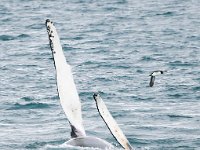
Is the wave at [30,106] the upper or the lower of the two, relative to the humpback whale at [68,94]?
upper

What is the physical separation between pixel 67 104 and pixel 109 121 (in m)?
1.01

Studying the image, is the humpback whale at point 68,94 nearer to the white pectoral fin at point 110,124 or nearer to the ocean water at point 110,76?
the ocean water at point 110,76

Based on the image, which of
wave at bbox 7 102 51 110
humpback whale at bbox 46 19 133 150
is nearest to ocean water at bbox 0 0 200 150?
wave at bbox 7 102 51 110

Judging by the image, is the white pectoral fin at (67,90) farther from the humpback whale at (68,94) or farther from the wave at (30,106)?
the wave at (30,106)

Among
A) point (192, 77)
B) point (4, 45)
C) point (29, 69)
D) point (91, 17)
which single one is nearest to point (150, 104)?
point (192, 77)

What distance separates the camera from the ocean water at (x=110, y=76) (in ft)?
65.2

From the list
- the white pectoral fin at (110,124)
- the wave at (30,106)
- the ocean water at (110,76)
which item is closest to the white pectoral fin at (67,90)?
the ocean water at (110,76)

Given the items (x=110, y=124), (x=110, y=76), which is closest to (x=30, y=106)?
(x=110, y=76)

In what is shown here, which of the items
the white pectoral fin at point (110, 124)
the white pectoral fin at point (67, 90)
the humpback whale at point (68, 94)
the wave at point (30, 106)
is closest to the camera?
the white pectoral fin at point (110, 124)

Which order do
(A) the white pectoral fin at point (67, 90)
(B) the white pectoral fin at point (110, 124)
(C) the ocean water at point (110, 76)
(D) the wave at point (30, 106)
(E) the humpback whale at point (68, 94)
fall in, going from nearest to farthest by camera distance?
1. (B) the white pectoral fin at point (110, 124)
2. (E) the humpback whale at point (68, 94)
3. (A) the white pectoral fin at point (67, 90)
4. (C) the ocean water at point (110, 76)
5. (D) the wave at point (30, 106)

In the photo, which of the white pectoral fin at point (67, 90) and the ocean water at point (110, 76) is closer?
the white pectoral fin at point (67, 90)

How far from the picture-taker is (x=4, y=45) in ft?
125

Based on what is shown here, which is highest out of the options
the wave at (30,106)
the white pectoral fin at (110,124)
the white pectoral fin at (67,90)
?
the wave at (30,106)

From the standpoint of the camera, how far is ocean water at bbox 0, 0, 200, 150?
19.9m
